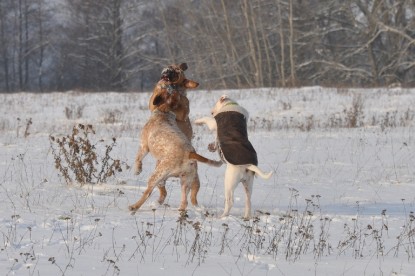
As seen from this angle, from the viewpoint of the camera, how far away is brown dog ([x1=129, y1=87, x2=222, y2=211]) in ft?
20.1

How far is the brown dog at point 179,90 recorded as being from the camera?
658cm

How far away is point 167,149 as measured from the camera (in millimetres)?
6152

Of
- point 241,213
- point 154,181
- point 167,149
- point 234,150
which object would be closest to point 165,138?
point 167,149

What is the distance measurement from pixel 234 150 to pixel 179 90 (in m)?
1.04

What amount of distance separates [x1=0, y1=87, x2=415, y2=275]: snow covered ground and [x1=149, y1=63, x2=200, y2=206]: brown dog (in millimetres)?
277

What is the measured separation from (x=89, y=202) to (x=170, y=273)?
2.72m

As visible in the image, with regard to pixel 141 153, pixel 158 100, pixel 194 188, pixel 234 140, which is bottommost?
pixel 194 188

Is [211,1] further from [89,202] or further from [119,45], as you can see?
[89,202]

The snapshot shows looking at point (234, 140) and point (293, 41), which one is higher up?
point (293, 41)

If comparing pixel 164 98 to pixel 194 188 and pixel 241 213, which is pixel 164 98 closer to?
pixel 194 188

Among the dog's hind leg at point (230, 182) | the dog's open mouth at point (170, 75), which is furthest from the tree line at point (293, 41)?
the dog's hind leg at point (230, 182)

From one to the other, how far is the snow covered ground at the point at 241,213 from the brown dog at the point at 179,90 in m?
0.28

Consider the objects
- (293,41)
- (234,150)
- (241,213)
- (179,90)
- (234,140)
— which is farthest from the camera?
(293,41)

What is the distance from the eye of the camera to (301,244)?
5090mm
